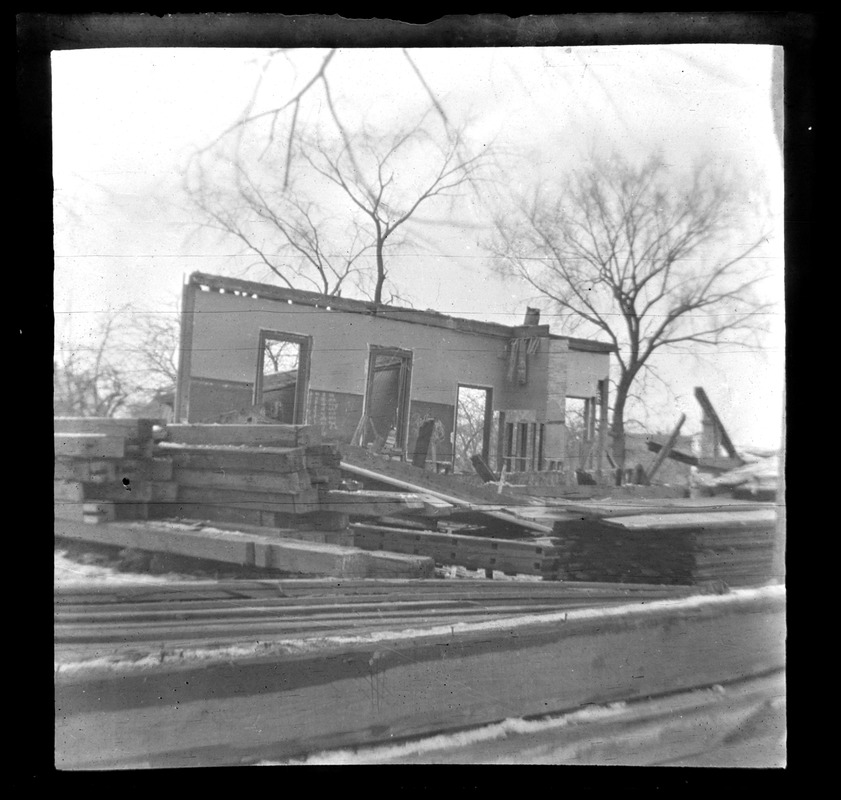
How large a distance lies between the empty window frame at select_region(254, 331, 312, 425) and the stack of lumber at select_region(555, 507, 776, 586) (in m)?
1.70

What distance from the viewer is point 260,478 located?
3520mm

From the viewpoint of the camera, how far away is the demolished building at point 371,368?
12.5ft

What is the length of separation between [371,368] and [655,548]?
73.1 inches

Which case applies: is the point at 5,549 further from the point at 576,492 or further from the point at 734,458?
the point at 734,458

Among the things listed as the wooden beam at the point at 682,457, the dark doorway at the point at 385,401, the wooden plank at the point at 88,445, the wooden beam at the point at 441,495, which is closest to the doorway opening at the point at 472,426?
the wooden beam at the point at 441,495

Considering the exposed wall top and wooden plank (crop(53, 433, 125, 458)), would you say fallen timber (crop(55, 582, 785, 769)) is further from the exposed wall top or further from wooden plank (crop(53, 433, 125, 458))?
the exposed wall top

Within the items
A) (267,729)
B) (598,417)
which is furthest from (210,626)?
(598,417)

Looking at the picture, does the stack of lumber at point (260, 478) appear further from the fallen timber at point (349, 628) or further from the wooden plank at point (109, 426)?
the wooden plank at point (109, 426)

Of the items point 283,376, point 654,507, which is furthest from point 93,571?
point 654,507

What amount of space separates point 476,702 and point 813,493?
1.64m

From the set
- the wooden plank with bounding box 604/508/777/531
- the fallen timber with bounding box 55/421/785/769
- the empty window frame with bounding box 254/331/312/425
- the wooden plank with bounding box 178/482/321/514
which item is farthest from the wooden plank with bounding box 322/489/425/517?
the wooden plank with bounding box 604/508/777/531

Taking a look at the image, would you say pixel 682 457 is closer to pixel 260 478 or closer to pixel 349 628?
pixel 349 628

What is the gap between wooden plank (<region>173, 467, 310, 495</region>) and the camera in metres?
3.51

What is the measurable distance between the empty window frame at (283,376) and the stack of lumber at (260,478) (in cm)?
48
